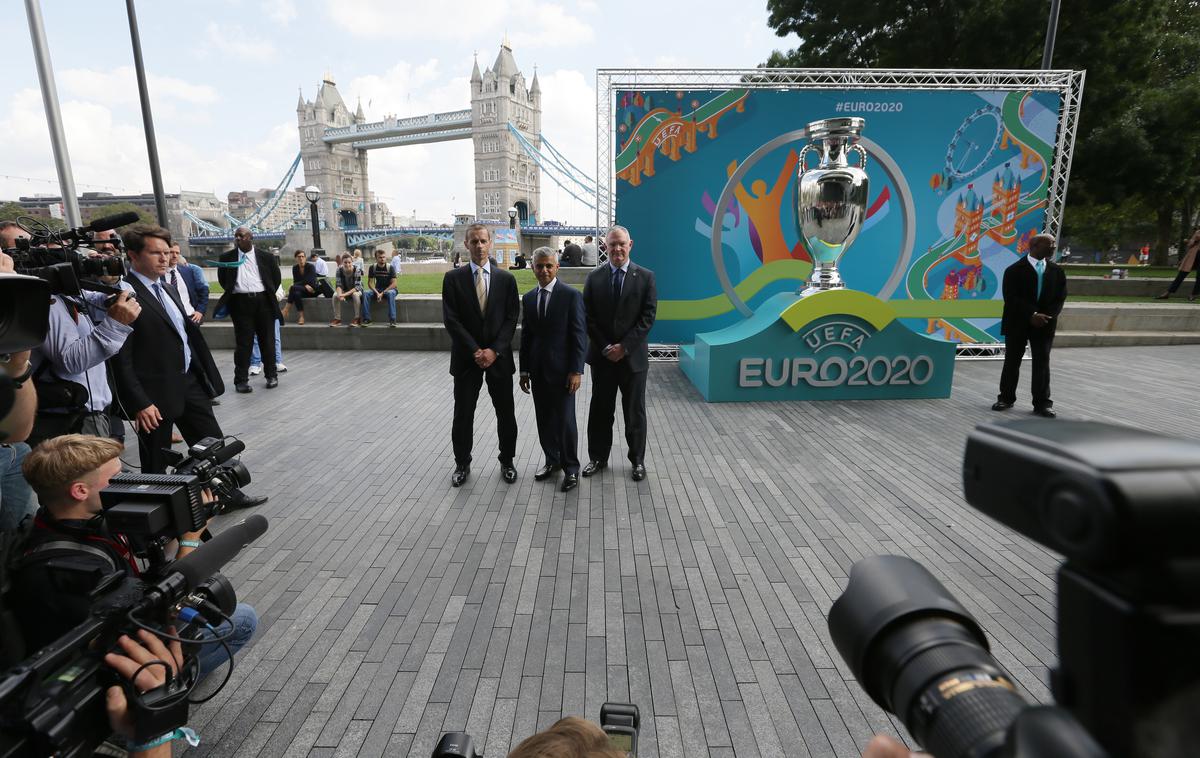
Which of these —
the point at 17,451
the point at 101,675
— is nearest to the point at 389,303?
the point at 17,451

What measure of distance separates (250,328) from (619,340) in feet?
17.5

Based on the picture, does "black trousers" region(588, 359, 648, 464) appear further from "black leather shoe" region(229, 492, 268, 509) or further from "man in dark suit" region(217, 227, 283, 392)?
"man in dark suit" region(217, 227, 283, 392)

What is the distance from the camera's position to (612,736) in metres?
1.40

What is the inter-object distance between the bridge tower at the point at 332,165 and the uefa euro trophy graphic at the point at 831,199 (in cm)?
9875

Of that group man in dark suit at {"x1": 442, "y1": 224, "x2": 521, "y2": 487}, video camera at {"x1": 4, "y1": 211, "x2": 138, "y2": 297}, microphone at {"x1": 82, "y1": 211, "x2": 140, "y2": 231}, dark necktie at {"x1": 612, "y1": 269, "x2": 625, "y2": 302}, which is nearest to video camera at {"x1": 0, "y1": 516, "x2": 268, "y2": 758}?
video camera at {"x1": 4, "y1": 211, "x2": 138, "y2": 297}

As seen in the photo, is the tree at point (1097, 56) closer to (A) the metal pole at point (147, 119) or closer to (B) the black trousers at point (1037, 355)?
(B) the black trousers at point (1037, 355)

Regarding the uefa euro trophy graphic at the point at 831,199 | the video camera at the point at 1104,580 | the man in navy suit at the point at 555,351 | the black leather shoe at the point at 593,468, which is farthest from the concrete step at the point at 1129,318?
the video camera at the point at 1104,580

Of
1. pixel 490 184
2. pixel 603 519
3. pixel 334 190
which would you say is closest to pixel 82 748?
pixel 603 519

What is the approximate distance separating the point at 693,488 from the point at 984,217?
785 centimetres

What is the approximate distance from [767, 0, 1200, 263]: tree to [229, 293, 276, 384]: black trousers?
55.5ft

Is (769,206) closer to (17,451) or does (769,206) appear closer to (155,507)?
(17,451)

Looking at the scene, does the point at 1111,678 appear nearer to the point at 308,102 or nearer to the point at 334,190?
the point at 334,190

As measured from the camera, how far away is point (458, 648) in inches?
107

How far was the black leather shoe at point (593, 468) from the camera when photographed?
15.8 feet
